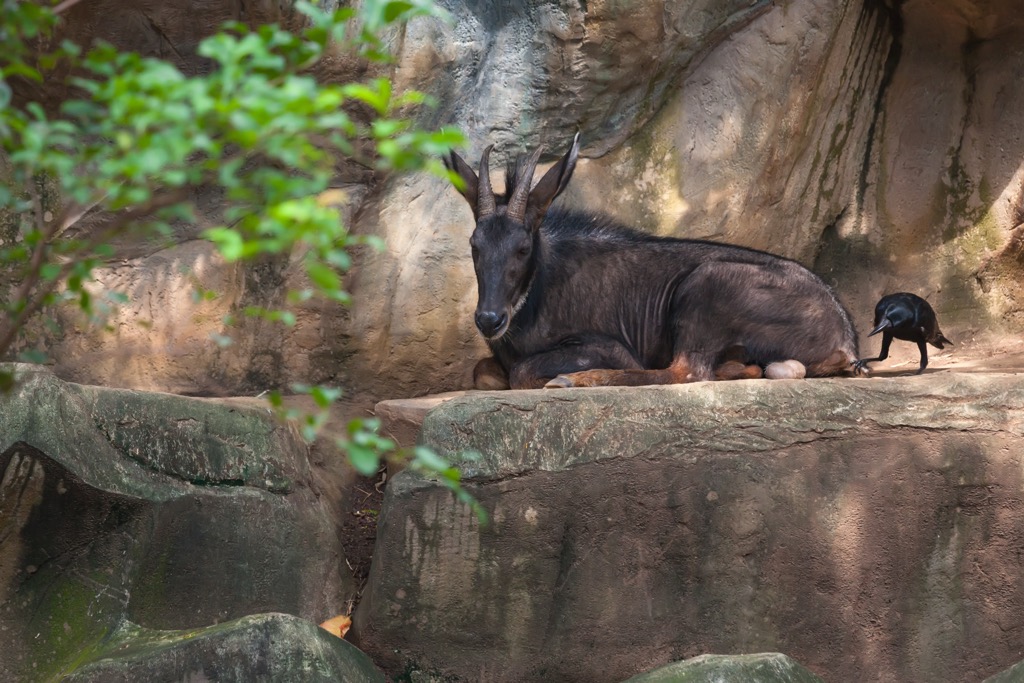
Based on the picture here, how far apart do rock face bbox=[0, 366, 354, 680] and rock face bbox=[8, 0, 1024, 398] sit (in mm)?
1465

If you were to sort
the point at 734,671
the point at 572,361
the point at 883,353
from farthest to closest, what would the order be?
1. the point at 883,353
2. the point at 572,361
3. the point at 734,671

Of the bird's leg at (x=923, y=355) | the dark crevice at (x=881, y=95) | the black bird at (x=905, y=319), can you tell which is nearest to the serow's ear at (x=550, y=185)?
the black bird at (x=905, y=319)

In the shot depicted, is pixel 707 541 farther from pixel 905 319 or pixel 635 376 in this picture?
pixel 905 319

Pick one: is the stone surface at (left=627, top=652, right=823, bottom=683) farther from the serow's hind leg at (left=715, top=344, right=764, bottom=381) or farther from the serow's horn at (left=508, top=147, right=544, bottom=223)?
the serow's horn at (left=508, top=147, right=544, bottom=223)

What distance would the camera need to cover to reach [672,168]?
8.53m

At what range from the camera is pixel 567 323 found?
7.89 m

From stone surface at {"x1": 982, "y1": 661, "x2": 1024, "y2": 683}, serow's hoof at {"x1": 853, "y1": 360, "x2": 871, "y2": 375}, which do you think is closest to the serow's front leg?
serow's hoof at {"x1": 853, "y1": 360, "x2": 871, "y2": 375}

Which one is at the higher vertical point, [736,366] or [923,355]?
[923,355]

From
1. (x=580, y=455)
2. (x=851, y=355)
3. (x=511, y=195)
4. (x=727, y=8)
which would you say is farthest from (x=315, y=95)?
(x=727, y=8)

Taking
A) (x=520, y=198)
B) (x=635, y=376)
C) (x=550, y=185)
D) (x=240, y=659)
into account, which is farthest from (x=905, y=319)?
(x=240, y=659)

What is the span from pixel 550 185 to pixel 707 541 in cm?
252

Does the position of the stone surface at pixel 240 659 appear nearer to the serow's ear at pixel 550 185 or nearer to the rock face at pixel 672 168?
the rock face at pixel 672 168

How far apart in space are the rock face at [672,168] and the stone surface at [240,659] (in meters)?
2.85

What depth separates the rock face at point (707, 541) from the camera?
5.98 metres
